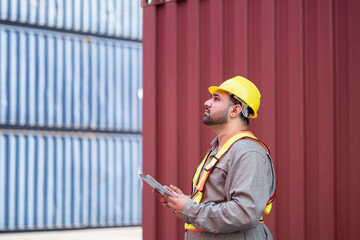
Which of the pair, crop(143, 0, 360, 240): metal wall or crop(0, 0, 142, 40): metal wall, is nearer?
crop(143, 0, 360, 240): metal wall

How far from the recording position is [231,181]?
3.23 metres

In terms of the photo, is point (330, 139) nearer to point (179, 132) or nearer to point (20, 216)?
point (179, 132)

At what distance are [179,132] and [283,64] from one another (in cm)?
159

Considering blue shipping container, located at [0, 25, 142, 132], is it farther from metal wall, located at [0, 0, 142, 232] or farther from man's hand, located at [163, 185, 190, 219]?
man's hand, located at [163, 185, 190, 219]

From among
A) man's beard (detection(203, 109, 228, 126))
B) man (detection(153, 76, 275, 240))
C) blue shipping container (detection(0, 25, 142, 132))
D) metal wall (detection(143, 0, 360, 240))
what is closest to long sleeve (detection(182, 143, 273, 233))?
man (detection(153, 76, 275, 240))

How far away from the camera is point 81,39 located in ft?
61.8

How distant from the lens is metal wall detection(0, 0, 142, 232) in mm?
17594

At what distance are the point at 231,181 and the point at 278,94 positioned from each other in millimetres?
2342

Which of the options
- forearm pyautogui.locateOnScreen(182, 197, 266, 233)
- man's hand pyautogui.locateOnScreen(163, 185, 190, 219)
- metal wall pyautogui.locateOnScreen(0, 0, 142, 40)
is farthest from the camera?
metal wall pyautogui.locateOnScreen(0, 0, 142, 40)

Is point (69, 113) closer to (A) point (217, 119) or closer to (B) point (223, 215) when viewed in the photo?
(A) point (217, 119)

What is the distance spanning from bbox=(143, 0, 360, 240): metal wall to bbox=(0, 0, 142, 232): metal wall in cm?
1203

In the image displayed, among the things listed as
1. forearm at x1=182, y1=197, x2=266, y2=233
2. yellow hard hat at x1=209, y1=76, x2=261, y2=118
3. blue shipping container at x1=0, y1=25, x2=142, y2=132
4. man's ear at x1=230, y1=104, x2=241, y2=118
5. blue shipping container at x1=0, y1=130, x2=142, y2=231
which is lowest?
blue shipping container at x1=0, y1=130, x2=142, y2=231

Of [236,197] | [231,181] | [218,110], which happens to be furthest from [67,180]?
[236,197]

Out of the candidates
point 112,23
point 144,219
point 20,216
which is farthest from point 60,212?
point 144,219
